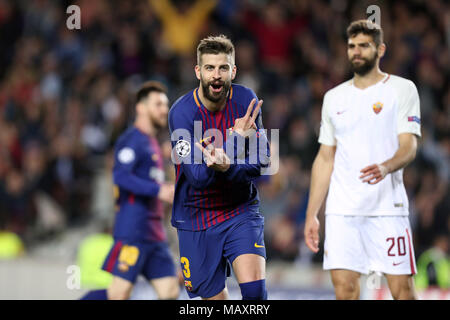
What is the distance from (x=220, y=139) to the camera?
5324 millimetres

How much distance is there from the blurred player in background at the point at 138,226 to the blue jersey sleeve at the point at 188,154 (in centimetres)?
157

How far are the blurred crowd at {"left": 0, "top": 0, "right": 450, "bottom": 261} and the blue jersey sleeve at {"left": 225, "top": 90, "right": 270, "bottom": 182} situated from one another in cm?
522

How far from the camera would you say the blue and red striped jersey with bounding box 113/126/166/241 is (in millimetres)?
6965

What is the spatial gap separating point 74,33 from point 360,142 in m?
8.59

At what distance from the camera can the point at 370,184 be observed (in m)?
5.61

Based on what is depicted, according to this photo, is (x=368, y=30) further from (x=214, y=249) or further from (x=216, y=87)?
(x=214, y=249)

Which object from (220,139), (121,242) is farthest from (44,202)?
(220,139)

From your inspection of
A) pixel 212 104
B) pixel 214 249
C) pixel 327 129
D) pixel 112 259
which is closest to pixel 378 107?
pixel 327 129

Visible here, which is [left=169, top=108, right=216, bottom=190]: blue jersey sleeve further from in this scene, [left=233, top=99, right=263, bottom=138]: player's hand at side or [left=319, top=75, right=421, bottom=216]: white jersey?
[left=319, top=75, right=421, bottom=216]: white jersey

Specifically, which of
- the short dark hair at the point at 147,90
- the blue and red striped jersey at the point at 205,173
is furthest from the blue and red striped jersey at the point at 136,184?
the blue and red striped jersey at the point at 205,173

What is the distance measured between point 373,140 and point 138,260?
254 cm

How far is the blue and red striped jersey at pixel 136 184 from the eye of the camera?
6.96 metres
